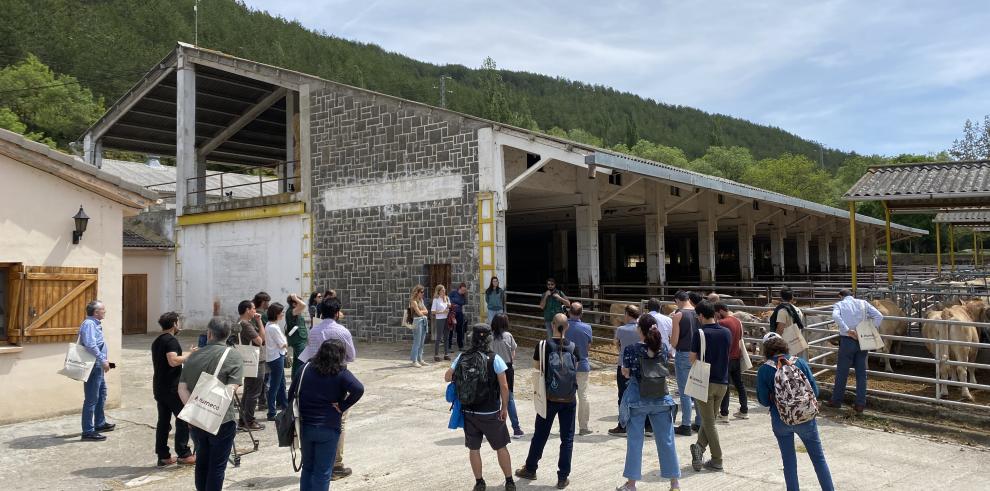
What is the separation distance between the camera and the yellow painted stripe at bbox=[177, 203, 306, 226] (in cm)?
1802

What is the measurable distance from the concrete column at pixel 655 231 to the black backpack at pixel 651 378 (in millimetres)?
14283

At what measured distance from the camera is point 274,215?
18344 mm

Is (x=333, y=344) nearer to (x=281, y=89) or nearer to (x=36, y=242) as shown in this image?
(x=36, y=242)

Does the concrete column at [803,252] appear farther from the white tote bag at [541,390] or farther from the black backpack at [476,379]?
the black backpack at [476,379]

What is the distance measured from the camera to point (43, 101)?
47.4m

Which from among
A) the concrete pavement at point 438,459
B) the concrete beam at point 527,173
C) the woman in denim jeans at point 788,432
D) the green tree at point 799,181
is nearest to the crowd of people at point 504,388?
the woman in denim jeans at point 788,432

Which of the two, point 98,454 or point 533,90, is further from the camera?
point 533,90

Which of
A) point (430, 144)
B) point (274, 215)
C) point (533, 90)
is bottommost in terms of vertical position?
point (274, 215)

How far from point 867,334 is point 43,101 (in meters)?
54.6

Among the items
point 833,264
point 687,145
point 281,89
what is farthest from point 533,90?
point 281,89

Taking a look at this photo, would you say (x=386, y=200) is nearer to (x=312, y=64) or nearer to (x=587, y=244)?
(x=587, y=244)

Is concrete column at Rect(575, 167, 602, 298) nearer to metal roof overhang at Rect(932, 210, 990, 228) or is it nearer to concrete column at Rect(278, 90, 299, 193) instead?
concrete column at Rect(278, 90, 299, 193)

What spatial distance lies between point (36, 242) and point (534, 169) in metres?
8.77

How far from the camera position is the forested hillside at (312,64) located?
2256 inches
